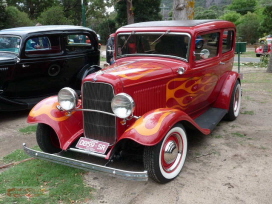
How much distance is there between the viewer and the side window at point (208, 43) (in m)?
4.26

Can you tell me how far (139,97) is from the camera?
351 cm

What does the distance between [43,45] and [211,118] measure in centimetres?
388

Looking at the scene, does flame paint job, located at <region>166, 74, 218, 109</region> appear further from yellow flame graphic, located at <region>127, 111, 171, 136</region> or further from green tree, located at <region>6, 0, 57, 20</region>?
green tree, located at <region>6, 0, 57, 20</region>

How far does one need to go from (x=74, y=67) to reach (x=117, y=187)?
4.12 meters

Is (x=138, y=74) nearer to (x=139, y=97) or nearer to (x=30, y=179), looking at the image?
(x=139, y=97)

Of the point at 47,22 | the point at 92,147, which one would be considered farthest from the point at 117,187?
the point at 47,22

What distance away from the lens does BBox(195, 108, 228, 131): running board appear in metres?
4.30

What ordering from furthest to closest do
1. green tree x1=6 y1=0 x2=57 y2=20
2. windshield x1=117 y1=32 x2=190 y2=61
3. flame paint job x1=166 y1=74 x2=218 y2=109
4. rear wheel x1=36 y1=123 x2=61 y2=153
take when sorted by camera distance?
green tree x1=6 y1=0 x2=57 y2=20 → windshield x1=117 y1=32 x2=190 y2=61 → flame paint job x1=166 y1=74 x2=218 y2=109 → rear wheel x1=36 y1=123 x2=61 y2=153

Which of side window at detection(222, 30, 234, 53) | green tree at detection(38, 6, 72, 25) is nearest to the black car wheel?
side window at detection(222, 30, 234, 53)

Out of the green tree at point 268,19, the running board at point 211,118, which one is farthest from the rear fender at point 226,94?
the green tree at point 268,19

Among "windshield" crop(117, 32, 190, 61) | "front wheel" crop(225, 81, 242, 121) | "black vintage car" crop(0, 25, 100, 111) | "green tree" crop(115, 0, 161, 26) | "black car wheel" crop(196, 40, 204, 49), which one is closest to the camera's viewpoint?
"windshield" crop(117, 32, 190, 61)

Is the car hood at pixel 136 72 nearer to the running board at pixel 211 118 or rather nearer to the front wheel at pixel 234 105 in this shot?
the running board at pixel 211 118

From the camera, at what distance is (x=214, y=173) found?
3523mm

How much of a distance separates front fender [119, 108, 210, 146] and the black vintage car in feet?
11.7
